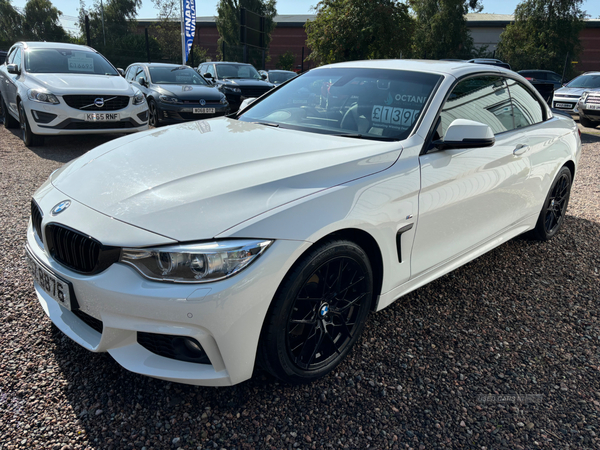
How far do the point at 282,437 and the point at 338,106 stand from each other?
2.01 meters

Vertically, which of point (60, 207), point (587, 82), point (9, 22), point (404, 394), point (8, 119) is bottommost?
point (404, 394)

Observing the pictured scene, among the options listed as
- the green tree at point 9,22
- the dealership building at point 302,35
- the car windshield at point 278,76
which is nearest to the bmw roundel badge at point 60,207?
the car windshield at point 278,76

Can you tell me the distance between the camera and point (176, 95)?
934cm

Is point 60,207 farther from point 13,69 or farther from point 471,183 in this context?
point 13,69

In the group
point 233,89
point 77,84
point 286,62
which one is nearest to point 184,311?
point 77,84

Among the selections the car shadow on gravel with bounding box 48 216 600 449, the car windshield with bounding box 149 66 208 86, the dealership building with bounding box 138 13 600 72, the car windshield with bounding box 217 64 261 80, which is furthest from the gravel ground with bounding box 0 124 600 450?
the dealership building with bounding box 138 13 600 72

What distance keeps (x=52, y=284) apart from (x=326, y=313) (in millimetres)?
1263

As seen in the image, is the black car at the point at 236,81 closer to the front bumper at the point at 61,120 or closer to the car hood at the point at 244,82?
the car hood at the point at 244,82

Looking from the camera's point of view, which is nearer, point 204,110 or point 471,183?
point 471,183

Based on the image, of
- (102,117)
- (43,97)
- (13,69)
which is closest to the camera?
(43,97)

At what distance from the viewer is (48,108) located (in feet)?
22.4

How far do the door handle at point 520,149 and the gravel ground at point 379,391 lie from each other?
3.29 ft

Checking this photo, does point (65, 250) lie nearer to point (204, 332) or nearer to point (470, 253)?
point (204, 332)

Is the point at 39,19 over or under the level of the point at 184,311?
over
